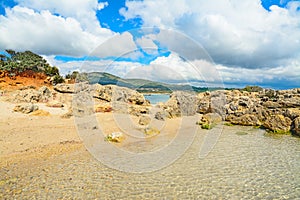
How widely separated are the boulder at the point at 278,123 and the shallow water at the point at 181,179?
5253mm

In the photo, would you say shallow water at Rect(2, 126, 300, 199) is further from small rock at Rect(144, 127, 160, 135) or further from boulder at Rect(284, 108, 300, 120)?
boulder at Rect(284, 108, 300, 120)

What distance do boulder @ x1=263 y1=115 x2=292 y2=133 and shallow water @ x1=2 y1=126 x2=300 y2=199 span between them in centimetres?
525

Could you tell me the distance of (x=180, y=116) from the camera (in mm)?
22797

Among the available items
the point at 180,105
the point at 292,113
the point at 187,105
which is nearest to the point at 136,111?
the point at 180,105

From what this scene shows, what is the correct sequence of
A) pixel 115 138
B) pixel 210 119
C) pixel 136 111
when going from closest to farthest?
pixel 115 138, pixel 210 119, pixel 136 111

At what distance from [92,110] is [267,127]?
1474 cm

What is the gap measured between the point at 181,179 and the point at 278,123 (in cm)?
1208

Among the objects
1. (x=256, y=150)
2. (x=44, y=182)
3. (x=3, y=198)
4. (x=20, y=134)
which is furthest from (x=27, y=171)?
(x=256, y=150)

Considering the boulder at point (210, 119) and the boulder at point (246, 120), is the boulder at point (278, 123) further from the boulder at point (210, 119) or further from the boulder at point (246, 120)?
the boulder at point (210, 119)

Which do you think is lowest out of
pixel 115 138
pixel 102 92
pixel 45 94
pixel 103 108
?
pixel 115 138

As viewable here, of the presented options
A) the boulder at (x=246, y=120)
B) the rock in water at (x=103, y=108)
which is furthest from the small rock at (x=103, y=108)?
the boulder at (x=246, y=120)

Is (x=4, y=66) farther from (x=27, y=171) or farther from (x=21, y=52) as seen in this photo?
(x=27, y=171)

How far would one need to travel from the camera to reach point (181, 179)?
7.61m

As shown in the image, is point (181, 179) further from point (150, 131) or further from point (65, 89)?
point (65, 89)
